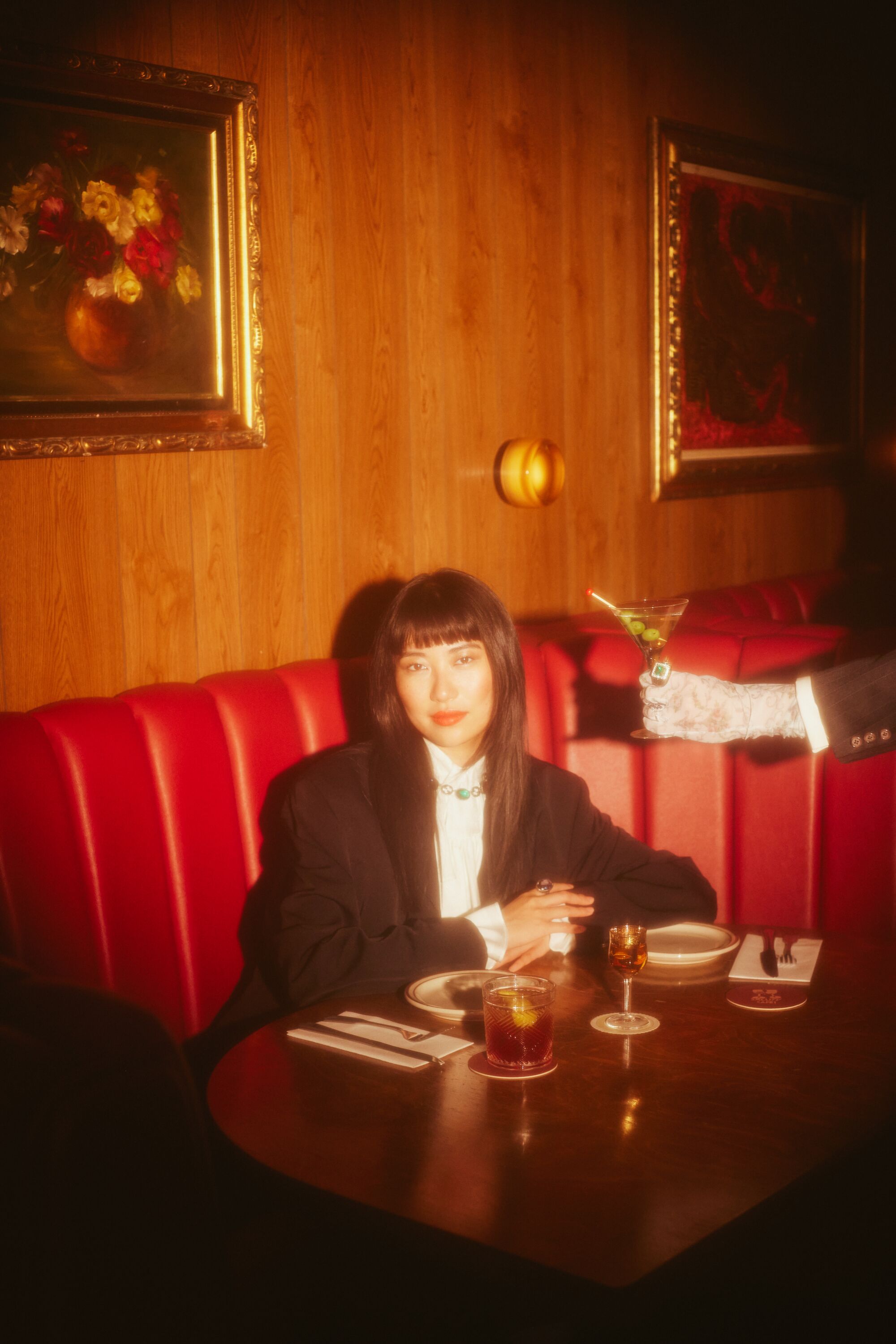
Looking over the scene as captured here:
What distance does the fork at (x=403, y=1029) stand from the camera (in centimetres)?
160

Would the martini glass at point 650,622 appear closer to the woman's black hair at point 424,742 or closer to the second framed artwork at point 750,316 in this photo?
the woman's black hair at point 424,742

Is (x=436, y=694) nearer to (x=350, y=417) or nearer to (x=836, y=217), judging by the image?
(x=350, y=417)

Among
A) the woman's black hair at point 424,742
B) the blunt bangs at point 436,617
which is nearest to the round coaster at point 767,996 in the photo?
the woman's black hair at point 424,742

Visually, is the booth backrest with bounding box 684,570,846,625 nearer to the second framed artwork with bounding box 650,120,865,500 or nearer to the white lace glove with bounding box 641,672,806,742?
the second framed artwork with bounding box 650,120,865,500

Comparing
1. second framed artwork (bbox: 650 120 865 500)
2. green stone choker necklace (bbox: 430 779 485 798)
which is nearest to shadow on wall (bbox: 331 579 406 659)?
green stone choker necklace (bbox: 430 779 485 798)

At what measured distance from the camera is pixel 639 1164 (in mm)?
1260

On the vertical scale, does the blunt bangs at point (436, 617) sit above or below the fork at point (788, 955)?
above

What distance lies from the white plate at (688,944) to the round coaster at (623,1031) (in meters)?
0.19

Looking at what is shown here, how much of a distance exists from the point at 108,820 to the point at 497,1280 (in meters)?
1.26

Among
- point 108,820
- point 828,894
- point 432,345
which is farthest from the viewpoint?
point 432,345

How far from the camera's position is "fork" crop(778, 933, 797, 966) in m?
1.82

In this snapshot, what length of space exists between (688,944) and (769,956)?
0.14m

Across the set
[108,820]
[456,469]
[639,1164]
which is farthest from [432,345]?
[639,1164]

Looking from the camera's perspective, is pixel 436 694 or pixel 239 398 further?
pixel 239 398
